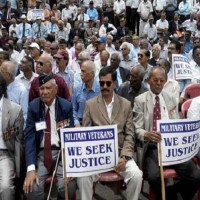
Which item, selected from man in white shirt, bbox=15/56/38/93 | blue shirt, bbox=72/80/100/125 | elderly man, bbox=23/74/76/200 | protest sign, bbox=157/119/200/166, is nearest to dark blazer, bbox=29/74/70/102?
blue shirt, bbox=72/80/100/125

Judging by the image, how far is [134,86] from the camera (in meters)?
6.64

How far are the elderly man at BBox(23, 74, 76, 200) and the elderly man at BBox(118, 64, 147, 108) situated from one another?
1.45m

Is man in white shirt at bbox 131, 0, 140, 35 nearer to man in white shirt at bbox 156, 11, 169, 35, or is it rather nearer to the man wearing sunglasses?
man in white shirt at bbox 156, 11, 169, 35

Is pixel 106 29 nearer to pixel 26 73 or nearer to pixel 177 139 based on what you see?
pixel 26 73

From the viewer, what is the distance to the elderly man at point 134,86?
654 cm

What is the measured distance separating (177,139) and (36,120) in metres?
1.56

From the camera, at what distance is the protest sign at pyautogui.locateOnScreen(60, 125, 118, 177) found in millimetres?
4828

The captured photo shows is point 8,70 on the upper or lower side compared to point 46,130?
upper

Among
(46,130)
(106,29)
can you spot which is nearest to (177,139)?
(46,130)

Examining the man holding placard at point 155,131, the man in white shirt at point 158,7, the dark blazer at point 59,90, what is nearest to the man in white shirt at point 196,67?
the dark blazer at point 59,90

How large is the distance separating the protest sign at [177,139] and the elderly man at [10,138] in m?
1.56

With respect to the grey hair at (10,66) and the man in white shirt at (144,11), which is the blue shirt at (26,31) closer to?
the man in white shirt at (144,11)

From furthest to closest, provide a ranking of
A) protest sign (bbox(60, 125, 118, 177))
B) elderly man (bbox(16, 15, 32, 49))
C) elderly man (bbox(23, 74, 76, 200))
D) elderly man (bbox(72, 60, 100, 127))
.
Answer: elderly man (bbox(16, 15, 32, 49)) → elderly man (bbox(72, 60, 100, 127)) → elderly man (bbox(23, 74, 76, 200)) → protest sign (bbox(60, 125, 118, 177))

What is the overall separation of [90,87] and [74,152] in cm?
209
